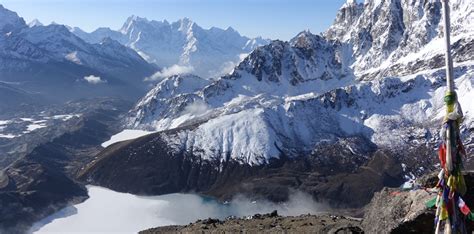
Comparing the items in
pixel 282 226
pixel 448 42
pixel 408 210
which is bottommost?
pixel 282 226

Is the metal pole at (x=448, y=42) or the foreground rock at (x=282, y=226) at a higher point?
the metal pole at (x=448, y=42)

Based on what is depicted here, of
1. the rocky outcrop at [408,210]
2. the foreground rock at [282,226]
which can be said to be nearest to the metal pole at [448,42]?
the rocky outcrop at [408,210]

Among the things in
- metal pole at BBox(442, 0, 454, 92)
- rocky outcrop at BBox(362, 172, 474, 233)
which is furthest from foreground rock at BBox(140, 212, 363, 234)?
metal pole at BBox(442, 0, 454, 92)

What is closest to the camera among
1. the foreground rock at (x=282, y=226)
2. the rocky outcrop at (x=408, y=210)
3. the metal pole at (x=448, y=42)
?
the metal pole at (x=448, y=42)

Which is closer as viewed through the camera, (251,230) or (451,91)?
(451,91)

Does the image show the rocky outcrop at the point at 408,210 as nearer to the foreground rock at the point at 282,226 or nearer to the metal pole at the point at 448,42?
the foreground rock at the point at 282,226

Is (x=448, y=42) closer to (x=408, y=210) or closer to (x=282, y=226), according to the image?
(x=408, y=210)

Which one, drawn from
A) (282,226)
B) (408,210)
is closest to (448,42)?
(408,210)

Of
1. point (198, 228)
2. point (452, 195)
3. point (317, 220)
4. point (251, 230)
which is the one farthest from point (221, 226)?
point (452, 195)

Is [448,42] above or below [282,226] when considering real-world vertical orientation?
above

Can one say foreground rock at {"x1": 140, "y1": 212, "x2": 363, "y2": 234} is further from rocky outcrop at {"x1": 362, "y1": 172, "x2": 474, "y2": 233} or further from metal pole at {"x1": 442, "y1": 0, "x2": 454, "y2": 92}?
metal pole at {"x1": 442, "y1": 0, "x2": 454, "y2": 92}

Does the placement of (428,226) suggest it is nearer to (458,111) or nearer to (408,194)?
(408,194)
